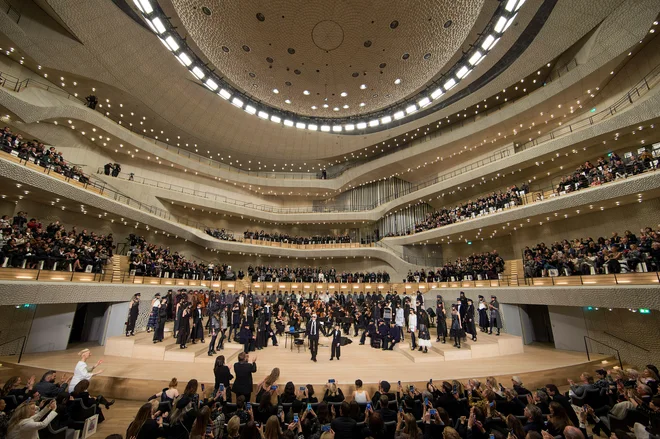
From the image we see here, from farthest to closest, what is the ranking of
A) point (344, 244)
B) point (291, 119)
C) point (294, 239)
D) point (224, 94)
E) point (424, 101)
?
point (294, 239) → point (344, 244) → point (291, 119) → point (224, 94) → point (424, 101)

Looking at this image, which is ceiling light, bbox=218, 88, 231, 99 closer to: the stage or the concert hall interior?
the concert hall interior

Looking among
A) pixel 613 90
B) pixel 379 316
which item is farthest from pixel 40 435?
pixel 613 90

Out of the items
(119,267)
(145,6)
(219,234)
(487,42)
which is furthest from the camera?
(219,234)

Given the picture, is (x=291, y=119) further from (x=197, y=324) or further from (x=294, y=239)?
(x=197, y=324)

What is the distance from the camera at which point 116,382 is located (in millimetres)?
6426

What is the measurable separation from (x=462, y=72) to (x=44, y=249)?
18623 mm

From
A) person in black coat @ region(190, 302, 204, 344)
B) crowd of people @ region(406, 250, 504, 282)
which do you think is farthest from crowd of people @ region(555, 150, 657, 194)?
person in black coat @ region(190, 302, 204, 344)

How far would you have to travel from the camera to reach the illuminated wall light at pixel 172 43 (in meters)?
12.2

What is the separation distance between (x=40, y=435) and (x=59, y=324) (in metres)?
8.22

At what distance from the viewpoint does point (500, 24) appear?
37.8ft

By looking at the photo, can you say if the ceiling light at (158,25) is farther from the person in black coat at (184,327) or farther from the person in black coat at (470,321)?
the person in black coat at (470,321)

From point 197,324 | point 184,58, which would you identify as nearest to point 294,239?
point 184,58

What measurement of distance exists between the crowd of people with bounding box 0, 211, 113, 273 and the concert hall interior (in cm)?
9

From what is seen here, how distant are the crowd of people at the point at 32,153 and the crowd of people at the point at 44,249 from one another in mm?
2209
